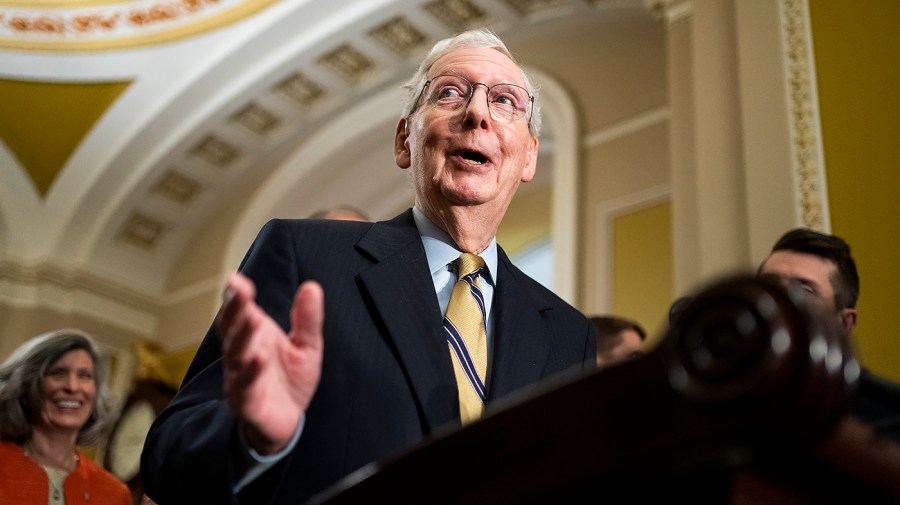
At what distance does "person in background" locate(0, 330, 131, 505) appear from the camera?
290cm

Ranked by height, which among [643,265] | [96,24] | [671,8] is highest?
[96,24]

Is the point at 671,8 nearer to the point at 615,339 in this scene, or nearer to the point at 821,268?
the point at 615,339

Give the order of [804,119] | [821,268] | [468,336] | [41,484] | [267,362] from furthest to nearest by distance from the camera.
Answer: [804,119] → [41,484] → [821,268] → [468,336] → [267,362]

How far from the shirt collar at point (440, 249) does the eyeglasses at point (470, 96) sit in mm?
215

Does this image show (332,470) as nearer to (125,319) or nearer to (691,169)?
(691,169)

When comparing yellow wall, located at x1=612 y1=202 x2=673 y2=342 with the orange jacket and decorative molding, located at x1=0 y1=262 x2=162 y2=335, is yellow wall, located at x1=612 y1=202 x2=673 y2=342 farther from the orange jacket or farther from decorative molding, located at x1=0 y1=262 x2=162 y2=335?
decorative molding, located at x1=0 y1=262 x2=162 y2=335

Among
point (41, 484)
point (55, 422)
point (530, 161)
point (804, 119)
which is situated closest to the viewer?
point (530, 161)

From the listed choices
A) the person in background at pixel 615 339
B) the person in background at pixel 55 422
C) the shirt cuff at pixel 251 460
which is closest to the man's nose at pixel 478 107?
the shirt cuff at pixel 251 460

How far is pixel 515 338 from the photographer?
1431 millimetres

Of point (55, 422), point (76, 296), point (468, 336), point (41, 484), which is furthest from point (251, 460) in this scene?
point (76, 296)

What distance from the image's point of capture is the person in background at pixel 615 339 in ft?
10.6

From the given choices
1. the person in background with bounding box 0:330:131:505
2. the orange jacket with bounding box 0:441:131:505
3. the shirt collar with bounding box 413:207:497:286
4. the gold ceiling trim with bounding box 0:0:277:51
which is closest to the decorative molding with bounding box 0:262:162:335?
the gold ceiling trim with bounding box 0:0:277:51

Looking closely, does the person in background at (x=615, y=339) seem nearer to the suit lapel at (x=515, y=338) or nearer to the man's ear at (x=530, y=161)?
the man's ear at (x=530, y=161)

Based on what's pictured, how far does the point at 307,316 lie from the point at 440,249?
617 millimetres
